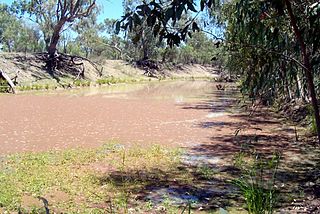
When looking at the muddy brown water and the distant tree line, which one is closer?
the muddy brown water

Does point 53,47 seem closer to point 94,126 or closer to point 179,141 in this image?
point 94,126

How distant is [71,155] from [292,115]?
848 centimetres

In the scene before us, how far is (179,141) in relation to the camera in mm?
9867

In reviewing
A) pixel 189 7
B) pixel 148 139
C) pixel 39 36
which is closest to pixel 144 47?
pixel 39 36

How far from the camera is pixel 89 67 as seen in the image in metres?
39.9

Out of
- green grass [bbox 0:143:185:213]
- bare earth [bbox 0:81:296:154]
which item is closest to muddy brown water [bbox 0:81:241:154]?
bare earth [bbox 0:81:296:154]

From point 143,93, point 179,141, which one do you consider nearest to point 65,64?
point 143,93

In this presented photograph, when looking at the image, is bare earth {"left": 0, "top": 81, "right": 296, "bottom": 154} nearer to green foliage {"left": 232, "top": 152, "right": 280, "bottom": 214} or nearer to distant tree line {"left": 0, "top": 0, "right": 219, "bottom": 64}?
green foliage {"left": 232, "top": 152, "right": 280, "bottom": 214}

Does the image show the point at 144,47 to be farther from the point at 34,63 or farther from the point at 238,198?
the point at 238,198

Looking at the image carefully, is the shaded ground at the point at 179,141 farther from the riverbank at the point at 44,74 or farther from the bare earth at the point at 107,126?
the riverbank at the point at 44,74

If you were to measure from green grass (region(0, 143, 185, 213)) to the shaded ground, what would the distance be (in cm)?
7

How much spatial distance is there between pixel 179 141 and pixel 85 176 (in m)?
3.82

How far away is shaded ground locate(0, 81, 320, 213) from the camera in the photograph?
570cm

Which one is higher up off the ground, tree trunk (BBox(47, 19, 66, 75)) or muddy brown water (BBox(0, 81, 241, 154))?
tree trunk (BBox(47, 19, 66, 75))
